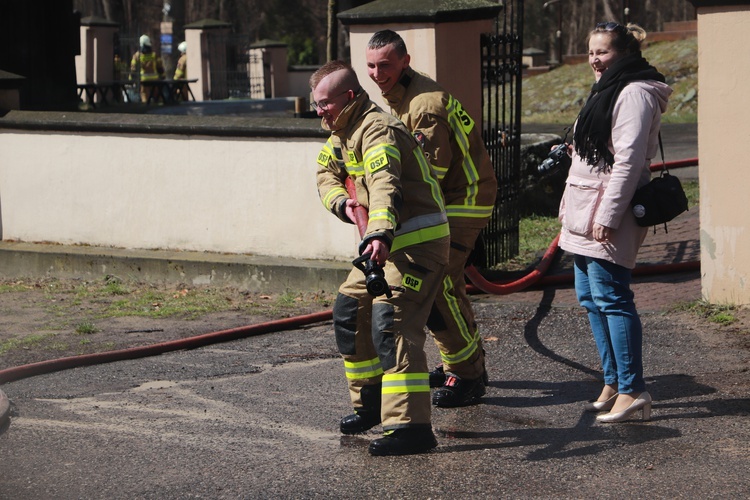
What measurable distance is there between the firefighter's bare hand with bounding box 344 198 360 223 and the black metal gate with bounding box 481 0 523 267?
3787 mm

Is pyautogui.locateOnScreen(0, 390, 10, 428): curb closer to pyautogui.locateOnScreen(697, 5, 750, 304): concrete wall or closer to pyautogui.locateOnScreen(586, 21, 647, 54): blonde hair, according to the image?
pyautogui.locateOnScreen(586, 21, 647, 54): blonde hair

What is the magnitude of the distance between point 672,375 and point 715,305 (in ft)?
4.95

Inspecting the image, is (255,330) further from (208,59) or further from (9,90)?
(208,59)

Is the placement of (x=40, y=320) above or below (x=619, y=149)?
below

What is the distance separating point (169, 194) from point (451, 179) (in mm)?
4294

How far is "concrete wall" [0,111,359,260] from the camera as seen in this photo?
9.19 meters

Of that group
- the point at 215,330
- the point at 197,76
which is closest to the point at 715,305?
the point at 215,330

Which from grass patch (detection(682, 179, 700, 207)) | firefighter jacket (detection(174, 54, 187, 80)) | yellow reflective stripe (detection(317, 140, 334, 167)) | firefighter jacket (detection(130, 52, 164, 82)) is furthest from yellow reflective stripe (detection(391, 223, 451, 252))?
firefighter jacket (detection(174, 54, 187, 80))

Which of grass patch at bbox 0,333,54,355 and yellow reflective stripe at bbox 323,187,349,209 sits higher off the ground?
yellow reflective stripe at bbox 323,187,349,209

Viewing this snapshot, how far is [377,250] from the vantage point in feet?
15.3

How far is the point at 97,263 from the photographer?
10.0 meters

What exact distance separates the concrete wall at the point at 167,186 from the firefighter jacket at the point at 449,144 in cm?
290

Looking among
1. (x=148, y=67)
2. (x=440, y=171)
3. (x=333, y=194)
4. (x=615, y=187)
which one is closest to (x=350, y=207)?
(x=333, y=194)

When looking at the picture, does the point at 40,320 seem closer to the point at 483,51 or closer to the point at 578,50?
the point at 483,51
